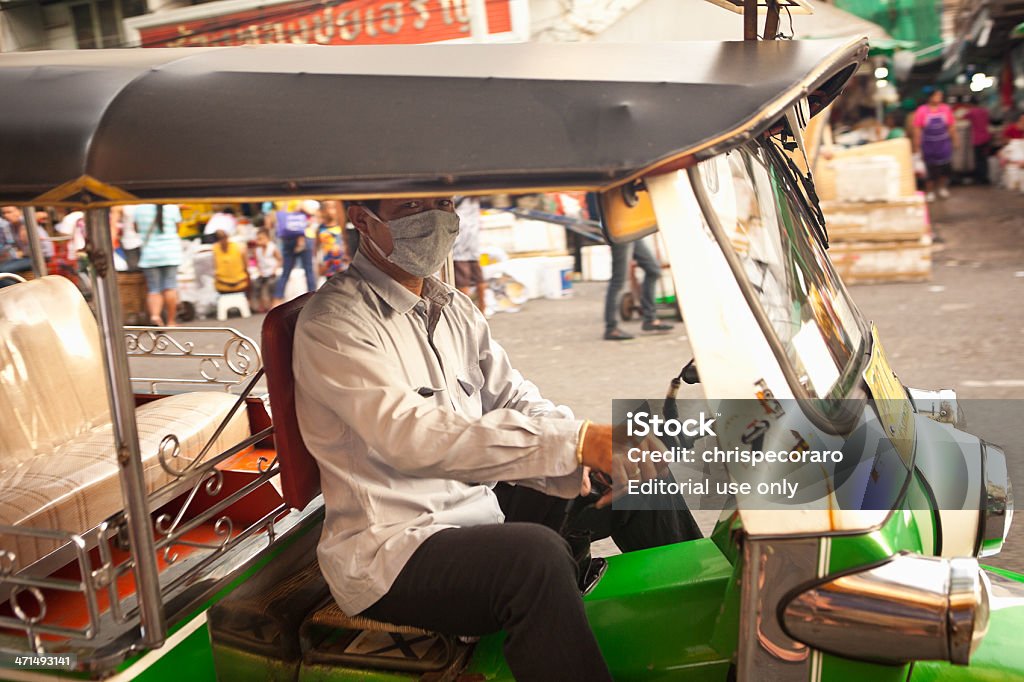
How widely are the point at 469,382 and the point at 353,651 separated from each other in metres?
0.71

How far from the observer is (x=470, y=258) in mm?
8172

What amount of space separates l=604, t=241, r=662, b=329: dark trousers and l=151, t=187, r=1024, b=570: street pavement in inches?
8.8

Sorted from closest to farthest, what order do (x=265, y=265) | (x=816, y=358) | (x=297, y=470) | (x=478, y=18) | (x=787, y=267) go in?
(x=816, y=358)
(x=787, y=267)
(x=297, y=470)
(x=265, y=265)
(x=478, y=18)

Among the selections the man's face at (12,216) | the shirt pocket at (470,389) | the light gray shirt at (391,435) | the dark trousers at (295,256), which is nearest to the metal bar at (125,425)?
the light gray shirt at (391,435)

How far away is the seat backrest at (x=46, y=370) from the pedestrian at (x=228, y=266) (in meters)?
6.96

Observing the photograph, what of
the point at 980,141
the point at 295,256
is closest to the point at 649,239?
the point at 295,256

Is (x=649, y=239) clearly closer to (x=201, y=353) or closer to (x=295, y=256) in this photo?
(x=201, y=353)

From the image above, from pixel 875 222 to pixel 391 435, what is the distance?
8845 millimetres

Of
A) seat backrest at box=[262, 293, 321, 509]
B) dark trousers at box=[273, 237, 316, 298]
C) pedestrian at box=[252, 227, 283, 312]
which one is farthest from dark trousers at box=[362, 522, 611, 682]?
pedestrian at box=[252, 227, 283, 312]

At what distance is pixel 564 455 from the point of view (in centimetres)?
174

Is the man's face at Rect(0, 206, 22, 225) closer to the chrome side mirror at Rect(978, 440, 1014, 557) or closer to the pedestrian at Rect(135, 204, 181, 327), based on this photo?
the pedestrian at Rect(135, 204, 181, 327)

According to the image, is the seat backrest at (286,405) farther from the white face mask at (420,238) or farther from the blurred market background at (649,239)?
the blurred market background at (649,239)

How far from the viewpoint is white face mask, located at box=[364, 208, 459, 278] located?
213 centimetres

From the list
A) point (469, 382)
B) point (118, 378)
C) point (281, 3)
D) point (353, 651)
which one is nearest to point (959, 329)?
point (469, 382)
